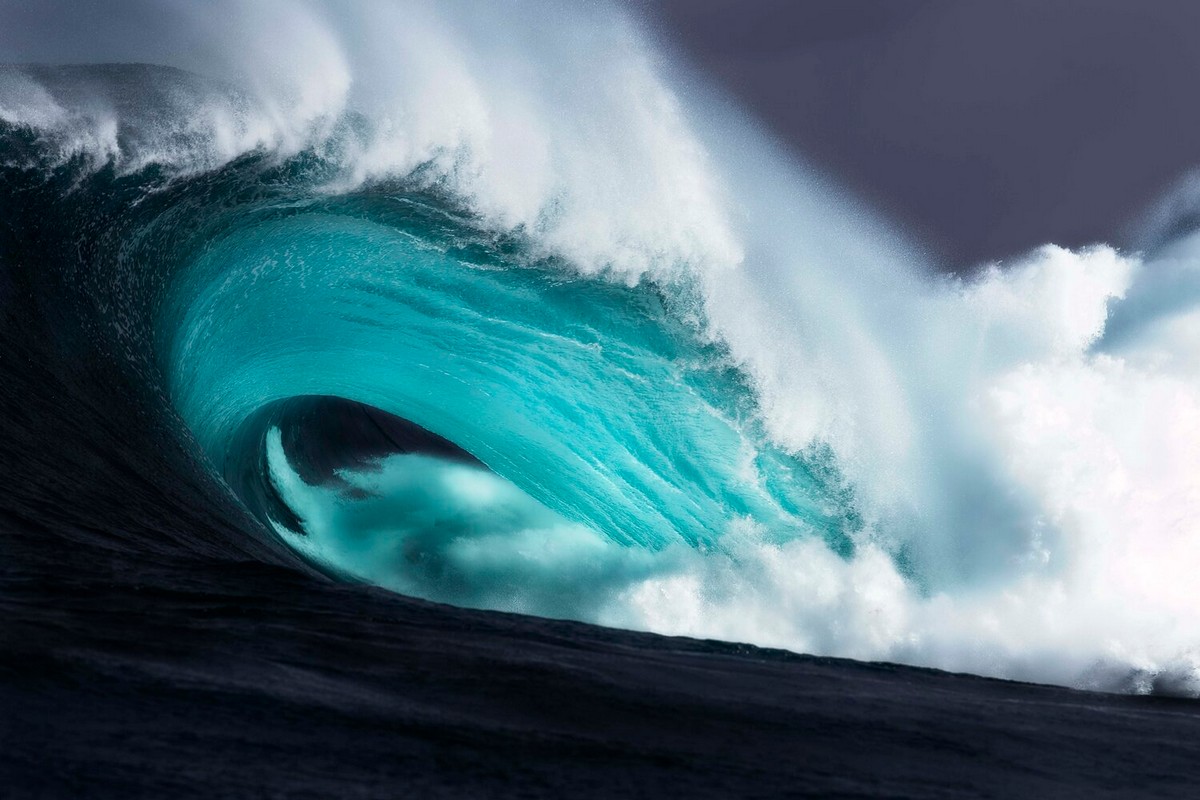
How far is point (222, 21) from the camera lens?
815 cm

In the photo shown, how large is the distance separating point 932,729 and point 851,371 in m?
6.27

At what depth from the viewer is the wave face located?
22.5ft

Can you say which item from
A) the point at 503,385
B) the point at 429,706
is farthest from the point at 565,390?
the point at 429,706

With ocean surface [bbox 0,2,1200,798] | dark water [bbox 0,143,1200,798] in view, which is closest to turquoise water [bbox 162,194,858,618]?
ocean surface [bbox 0,2,1200,798]

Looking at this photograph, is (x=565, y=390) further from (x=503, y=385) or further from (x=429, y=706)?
(x=429, y=706)

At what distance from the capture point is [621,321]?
8.53 meters

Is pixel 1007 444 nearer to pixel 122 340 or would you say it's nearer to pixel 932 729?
pixel 932 729

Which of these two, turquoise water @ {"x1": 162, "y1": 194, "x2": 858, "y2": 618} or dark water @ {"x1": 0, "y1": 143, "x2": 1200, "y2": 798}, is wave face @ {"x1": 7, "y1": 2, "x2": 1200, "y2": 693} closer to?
turquoise water @ {"x1": 162, "y1": 194, "x2": 858, "y2": 618}

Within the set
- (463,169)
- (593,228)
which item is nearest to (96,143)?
(463,169)

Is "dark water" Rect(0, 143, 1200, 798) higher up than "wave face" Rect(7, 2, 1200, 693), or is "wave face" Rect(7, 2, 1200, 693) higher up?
"wave face" Rect(7, 2, 1200, 693)

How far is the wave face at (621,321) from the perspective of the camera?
686 centimetres

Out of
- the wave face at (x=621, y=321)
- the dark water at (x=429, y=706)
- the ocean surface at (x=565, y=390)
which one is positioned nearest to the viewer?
the dark water at (x=429, y=706)

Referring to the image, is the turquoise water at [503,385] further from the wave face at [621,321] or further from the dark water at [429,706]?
the dark water at [429,706]

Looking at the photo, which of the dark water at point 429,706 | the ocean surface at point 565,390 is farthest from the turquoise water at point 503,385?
the dark water at point 429,706
